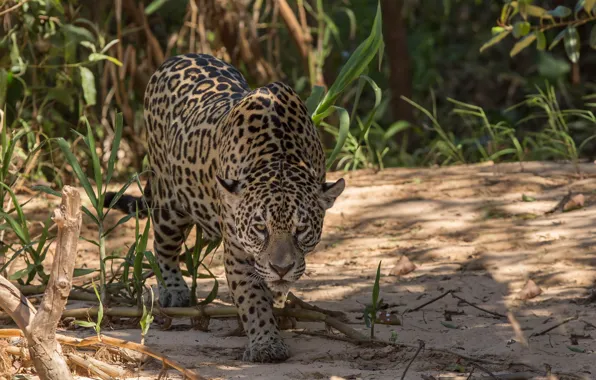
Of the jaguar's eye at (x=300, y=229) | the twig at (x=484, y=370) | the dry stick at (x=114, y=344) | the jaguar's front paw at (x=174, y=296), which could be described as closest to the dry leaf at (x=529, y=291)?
the twig at (x=484, y=370)

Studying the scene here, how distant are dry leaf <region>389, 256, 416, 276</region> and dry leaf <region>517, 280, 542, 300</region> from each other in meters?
0.72

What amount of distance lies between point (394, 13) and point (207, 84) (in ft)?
17.1

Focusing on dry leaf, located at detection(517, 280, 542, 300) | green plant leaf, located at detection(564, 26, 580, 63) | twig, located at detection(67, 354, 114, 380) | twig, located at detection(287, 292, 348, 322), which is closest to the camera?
twig, located at detection(67, 354, 114, 380)

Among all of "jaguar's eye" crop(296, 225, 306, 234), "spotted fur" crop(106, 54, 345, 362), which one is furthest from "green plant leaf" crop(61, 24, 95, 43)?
"jaguar's eye" crop(296, 225, 306, 234)

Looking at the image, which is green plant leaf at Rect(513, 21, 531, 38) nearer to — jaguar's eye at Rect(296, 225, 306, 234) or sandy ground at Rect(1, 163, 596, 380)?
sandy ground at Rect(1, 163, 596, 380)

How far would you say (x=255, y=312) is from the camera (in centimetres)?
→ 436

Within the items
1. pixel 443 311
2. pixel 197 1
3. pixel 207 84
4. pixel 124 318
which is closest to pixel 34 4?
pixel 197 1

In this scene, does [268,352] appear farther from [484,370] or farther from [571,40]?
[571,40]

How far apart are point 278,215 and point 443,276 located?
5.35ft

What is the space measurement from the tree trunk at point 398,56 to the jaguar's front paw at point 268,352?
20.3 feet

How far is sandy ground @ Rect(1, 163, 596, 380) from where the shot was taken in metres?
4.05

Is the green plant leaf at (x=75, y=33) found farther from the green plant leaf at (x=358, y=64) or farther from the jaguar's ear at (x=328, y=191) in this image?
the jaguar's ear at (x=328, y=191)

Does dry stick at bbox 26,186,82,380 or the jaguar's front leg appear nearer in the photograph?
dry stick at bbox 26,186,82,380

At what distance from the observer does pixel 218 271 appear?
595 centimetres
